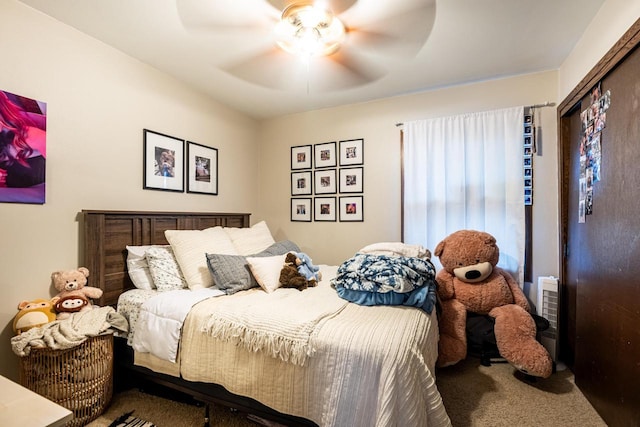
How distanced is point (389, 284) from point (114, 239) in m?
2.01

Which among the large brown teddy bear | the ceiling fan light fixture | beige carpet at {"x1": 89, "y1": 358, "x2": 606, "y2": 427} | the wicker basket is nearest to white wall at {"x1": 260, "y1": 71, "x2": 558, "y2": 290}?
the large brown teddy bear

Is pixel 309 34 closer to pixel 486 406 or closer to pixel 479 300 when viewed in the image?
pixel 479 300

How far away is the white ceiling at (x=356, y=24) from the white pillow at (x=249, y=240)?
1418 mm

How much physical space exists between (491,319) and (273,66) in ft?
8.89

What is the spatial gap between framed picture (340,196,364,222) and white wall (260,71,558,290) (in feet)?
0.22

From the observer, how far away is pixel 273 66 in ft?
7.79

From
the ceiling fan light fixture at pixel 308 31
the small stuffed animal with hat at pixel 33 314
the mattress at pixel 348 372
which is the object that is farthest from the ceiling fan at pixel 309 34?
the small stuffed animal with hat at pixel 33 314

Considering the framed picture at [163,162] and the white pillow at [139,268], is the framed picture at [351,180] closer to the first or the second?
the framed picture at [163,162]

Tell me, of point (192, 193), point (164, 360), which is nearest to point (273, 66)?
point (192, 193)

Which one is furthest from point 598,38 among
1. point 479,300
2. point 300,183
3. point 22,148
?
point 22,148

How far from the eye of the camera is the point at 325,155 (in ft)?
11.1

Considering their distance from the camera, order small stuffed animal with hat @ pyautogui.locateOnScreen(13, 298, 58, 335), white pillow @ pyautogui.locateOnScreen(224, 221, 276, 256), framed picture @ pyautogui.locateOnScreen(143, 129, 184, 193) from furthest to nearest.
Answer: white pillow @ pyautogui.locateOnScreen(224, 221, 276, 256) < framed picture @ pyautogui.locateOnScreen(143, 129, 184, 193) < small stuffed animal with hat @ pyautogui.locateOnScreen(13, 298, 58, 335)

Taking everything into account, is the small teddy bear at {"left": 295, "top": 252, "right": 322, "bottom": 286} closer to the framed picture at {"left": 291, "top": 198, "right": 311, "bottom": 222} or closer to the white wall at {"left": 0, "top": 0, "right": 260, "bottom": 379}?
the framed picture at {"left": 291, "top": 198, "right": 311, "bottom": 222}

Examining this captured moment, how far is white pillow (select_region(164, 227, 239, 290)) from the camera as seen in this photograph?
2.10m
